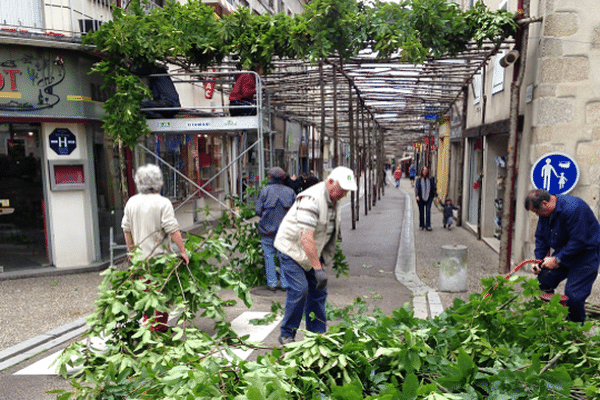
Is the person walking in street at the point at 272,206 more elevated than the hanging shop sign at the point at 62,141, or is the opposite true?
the hanging shop sign at the point at 62,141

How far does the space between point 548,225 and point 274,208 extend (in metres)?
3.39

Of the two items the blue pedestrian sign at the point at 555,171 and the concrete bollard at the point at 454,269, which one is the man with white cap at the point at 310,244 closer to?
the concrete bollard at the point at 454,269

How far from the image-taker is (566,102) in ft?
24.8

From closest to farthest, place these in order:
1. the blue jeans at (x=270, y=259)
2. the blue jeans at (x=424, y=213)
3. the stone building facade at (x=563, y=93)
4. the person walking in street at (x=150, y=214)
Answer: the person walking in street at (x=150, y=214) → the blue jeans at (x=270, y=259) → the stone building facade at (x=563, y=93) → the blue jeans at (x=424, y=213)

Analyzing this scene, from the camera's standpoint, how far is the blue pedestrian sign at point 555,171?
22.9ft

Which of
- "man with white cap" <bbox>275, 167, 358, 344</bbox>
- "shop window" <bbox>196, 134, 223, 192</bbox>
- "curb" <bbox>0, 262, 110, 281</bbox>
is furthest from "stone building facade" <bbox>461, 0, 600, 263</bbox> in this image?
"shop window" <bbox>196, 134, 223, 192</bbox>

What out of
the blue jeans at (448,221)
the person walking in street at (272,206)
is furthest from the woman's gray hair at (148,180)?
the blue jeans at (448,221)

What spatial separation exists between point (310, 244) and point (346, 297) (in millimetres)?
3118

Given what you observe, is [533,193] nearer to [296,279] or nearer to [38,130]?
[296,279]

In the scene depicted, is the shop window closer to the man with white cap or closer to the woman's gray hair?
the woman's gray hair

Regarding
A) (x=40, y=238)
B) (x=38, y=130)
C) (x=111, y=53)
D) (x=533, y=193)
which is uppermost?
(x=111, y=53)

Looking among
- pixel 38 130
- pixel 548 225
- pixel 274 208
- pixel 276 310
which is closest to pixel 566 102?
pixel 548 225

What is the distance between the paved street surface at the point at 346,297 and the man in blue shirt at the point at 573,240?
5.31 feet

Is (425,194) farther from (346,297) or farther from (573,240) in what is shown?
(573,240)
